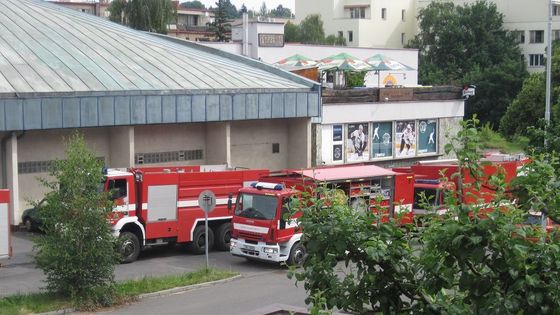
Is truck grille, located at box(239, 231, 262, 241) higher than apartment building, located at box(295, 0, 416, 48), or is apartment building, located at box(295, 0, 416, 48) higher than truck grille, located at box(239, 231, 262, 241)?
apartment building, located at box(295, 0, 416, 48)

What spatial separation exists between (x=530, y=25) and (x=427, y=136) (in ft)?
160

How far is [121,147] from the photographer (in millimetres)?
33219

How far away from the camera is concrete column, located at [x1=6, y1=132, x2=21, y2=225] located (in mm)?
29766

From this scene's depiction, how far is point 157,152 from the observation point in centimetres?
3494

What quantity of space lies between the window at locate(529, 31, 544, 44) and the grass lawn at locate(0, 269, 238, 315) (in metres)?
72.1

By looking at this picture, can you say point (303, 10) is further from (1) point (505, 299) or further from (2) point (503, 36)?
(1) point (505, 299)

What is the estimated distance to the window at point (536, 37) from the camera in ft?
291

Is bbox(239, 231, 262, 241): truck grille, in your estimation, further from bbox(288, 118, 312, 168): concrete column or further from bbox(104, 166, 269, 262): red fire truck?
bbox(288, 118, 312, 168): concrete column

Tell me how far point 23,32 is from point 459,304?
31178mm

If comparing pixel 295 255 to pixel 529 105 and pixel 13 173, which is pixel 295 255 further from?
pixel 529 105

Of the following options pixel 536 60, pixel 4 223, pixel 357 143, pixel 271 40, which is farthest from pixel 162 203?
pixel 536 60

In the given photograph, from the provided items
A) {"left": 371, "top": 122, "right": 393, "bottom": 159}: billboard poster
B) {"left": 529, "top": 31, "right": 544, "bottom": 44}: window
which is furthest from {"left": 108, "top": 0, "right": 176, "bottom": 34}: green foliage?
{"left": 371, "top": 122, "right": 393, "bottom": 159}: billboard poster

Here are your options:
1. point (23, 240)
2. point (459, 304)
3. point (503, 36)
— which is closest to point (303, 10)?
point (503, 36)

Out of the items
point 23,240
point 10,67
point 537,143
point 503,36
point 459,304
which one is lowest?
point 23,240
